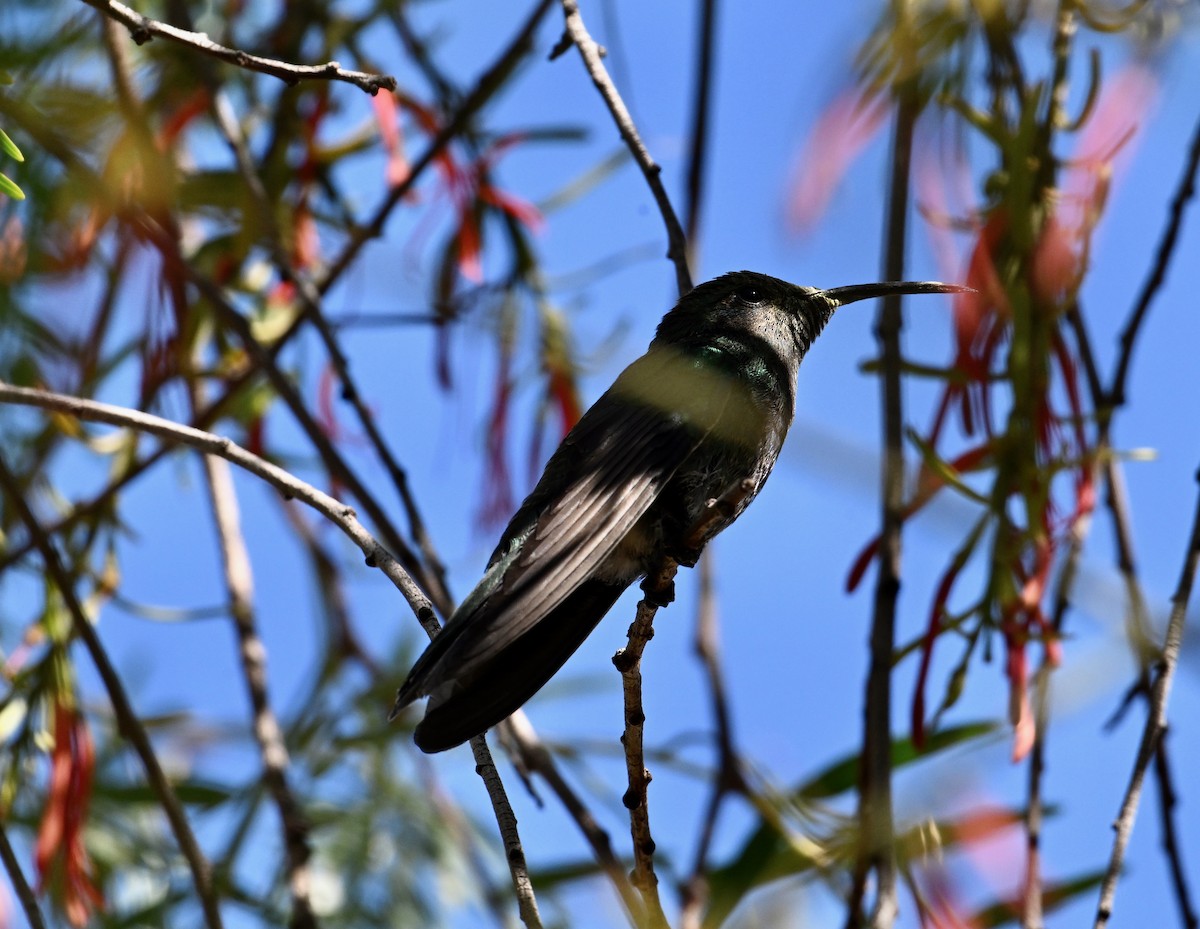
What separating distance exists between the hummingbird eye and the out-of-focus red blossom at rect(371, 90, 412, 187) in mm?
1076

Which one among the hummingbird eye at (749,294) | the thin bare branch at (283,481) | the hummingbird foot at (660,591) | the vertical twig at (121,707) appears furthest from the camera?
the hummingbird eye at (749,294)

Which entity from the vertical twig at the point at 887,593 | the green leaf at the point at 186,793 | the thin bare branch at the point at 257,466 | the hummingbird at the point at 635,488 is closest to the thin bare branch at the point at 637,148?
the hummingbird at the point at 635,488

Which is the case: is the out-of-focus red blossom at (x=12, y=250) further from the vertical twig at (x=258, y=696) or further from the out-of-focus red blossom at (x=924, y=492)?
the out-of-focus red blossom at (x=924, y=492)

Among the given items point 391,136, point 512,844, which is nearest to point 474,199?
point 391,136

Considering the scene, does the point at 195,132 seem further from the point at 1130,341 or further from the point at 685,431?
the point at 1130,341

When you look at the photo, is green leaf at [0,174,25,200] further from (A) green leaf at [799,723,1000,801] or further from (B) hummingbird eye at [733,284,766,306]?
(A) green leaf at [799,723,1000,801]

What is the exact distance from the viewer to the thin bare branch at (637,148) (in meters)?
2.08

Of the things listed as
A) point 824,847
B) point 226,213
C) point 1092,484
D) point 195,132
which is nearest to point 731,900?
point 824,847

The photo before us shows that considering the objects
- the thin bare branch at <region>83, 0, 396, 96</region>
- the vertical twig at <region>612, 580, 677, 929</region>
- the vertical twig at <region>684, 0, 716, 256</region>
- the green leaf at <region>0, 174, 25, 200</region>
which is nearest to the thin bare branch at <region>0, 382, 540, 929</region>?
the vertical twig at <region>612, 580, 677, 929</region>

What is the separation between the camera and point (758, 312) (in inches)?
98.2

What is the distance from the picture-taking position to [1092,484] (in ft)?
7.40

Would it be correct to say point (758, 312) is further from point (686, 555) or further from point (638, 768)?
point (638, 768)

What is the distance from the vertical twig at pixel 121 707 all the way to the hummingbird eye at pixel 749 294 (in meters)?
1.19

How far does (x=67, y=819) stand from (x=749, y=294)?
1.46m
